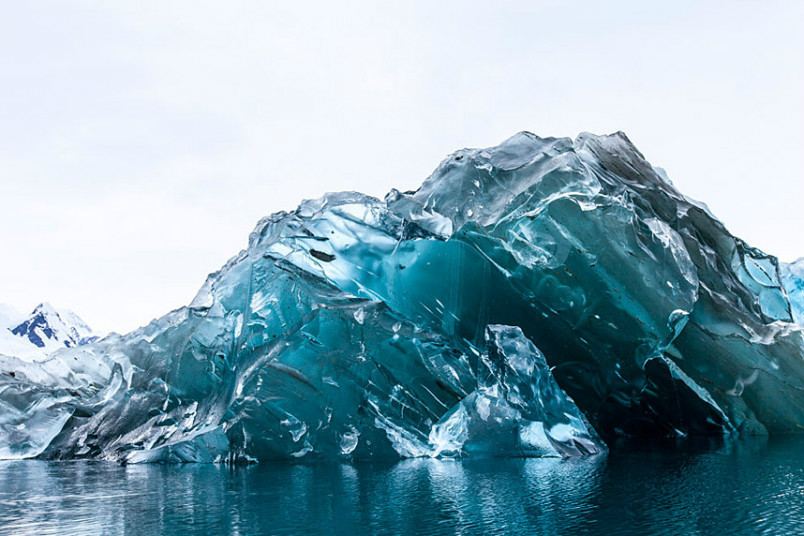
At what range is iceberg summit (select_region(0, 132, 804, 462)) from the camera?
12.1 m

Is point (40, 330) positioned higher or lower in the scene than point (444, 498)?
higher

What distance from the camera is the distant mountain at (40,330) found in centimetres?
4591

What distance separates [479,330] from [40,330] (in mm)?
50521

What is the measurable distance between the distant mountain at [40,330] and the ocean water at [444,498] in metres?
39.7

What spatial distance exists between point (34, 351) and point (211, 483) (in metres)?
39.9

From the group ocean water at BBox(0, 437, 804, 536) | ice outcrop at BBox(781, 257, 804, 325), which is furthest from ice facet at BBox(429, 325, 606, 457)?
ice outcrop at BBox(781, 257, 804, 325)

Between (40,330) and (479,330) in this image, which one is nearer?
(479,330)

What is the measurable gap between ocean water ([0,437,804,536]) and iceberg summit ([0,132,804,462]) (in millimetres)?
1593

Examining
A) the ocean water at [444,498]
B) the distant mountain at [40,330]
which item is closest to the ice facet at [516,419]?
the ocean water at [444,498]

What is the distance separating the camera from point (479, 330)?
13.7 m

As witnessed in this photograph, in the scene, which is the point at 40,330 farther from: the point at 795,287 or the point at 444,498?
the point at 444,498

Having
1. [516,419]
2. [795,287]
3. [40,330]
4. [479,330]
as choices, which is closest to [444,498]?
[516,419]

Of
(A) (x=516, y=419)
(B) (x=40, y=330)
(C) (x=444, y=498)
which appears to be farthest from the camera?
(B) (x=40, y=330)

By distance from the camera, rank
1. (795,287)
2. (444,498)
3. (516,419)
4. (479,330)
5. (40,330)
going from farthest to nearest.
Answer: (40,330) < (795,287) < (479,330) < (516,419) < (444,498)
